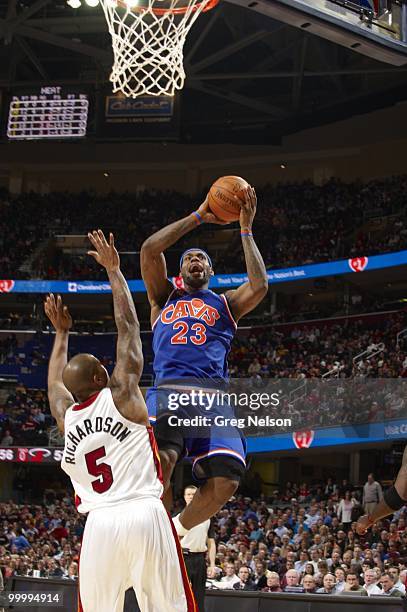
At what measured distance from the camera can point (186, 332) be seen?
18.7 feet

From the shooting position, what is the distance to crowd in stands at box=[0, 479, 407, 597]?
460 inches

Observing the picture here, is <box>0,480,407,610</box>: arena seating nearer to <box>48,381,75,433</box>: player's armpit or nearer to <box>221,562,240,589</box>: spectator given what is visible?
<box>221,562,240,589</box>: spectator

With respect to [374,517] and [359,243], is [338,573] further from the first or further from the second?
[359,243]

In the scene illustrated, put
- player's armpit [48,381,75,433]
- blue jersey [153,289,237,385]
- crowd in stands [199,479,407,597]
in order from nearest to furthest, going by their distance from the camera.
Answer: player's armpit [48,381,75,433] < blue jersey [153,289,237,385] < crowd in stands [199,479,407,597]

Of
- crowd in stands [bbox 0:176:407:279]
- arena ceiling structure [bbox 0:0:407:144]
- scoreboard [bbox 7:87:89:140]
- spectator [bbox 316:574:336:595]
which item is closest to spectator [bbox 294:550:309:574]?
spectator [bbox 316:574:336:595]

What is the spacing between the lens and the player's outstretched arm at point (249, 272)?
567 cm

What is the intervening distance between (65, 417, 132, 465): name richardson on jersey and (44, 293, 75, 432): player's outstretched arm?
301mm

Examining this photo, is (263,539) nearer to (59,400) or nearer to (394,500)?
(394,500)

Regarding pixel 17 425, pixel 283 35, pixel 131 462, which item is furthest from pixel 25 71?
pixel 131 462

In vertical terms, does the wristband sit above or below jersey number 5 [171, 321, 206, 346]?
above

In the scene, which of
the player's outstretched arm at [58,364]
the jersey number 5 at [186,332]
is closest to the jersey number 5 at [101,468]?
the player's outstretched arm at [58,364]

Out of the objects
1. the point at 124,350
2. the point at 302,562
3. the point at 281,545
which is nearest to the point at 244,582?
the point at 302,562

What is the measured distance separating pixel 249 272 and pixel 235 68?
2081 cm

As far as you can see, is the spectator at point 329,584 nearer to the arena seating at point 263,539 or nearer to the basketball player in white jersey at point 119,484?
the arena seating at point 263,539
